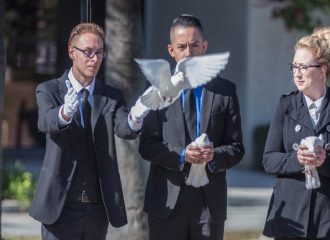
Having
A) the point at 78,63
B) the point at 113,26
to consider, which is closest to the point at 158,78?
the point at 78,63

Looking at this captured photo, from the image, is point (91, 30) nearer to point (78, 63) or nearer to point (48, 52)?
point (78, 63)

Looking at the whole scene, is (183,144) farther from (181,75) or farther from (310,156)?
(310,156)

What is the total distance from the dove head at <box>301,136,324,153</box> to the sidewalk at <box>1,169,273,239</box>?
467 centimetres

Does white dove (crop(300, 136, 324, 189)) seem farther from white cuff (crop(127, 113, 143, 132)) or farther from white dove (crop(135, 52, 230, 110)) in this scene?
white cuff (crop(127, 113, 143, 132))

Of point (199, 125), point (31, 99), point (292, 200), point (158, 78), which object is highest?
point (158, 78)

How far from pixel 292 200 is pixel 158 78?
1043 millimetres

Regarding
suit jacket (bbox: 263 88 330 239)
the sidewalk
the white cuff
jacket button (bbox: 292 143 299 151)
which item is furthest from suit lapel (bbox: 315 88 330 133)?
the sidewalk

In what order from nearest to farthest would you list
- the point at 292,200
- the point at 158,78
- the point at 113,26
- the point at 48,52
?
the point at 158,78
the point at 292,200
the point at 113,26
the point at 48,52

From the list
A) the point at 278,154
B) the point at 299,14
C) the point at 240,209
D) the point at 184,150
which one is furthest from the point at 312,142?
the point at 299,14

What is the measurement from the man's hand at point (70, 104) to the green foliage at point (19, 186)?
6.38 m

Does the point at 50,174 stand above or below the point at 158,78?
below

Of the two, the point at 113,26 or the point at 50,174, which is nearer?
the point at 50,174

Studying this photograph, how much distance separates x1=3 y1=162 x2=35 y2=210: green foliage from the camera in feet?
35.3

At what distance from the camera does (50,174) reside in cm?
478
